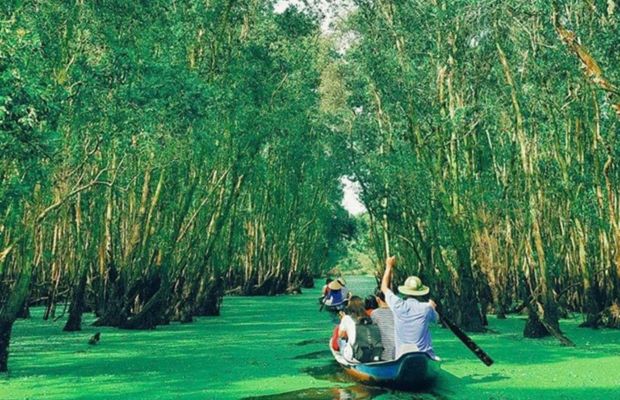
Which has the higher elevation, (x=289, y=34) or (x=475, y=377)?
(x=289, y=34)

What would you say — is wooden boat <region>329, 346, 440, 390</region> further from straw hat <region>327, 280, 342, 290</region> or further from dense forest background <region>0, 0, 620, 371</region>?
straw hat <region>327, 280, 342, 290</region>

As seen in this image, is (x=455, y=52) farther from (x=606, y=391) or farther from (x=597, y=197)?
(x=606, y=391)

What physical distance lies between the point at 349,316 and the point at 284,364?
1.69m

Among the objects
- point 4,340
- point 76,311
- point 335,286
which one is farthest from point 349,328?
point 335,286

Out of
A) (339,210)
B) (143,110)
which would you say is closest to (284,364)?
(143,110)

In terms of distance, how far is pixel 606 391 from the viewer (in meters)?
10.0

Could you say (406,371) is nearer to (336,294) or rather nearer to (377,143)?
(336,294)

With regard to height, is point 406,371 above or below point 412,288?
below

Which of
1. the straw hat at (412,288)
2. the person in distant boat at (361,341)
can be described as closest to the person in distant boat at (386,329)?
the person in distant boat at (361,341)

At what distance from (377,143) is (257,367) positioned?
50.1 feet

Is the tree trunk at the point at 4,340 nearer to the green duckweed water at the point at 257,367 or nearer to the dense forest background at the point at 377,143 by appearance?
the green duckweed water at the point at 257,367

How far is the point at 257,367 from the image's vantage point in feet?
40.4

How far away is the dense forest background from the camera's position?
13289mm

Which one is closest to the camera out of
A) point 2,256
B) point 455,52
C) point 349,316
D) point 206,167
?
point 2,256
